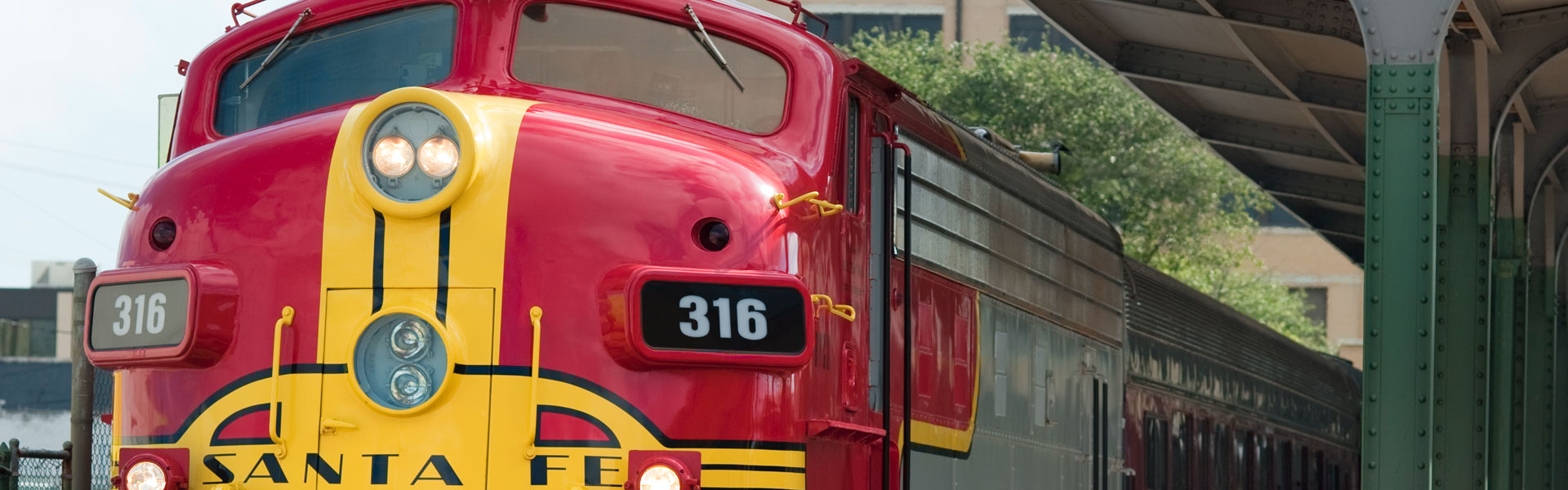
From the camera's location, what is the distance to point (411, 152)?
664 cm

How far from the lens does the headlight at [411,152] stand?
6.62 m

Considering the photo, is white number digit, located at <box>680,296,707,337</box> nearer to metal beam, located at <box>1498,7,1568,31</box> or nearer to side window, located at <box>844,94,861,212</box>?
side window, located at <box>844,94,861,212</box>

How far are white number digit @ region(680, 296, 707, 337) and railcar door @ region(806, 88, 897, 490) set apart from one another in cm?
66

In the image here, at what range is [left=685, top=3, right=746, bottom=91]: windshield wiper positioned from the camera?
7320 millimetres

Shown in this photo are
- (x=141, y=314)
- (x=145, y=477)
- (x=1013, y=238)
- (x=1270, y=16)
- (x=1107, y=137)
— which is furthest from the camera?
(x=1107, y=137)

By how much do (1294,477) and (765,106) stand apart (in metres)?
16.7

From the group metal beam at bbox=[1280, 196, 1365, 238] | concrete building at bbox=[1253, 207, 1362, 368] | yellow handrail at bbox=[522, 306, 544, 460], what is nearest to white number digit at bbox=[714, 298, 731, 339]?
yellow handrail at bbox=[522, 306, 544, 460]

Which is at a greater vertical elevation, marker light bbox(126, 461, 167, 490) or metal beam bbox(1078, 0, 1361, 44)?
metal beam bbox(1078, 0, 1361, 44)

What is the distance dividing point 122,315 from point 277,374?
28.1 inches

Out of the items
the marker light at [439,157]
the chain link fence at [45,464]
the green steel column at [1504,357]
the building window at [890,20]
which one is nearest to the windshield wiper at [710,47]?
the marker light at [439,157]

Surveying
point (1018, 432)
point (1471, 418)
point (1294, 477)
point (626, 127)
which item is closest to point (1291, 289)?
point (1294, 477)

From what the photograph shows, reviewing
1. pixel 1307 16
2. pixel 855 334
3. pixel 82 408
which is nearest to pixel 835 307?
pixel 855 334

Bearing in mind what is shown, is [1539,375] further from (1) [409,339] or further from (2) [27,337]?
(2) [27,337]

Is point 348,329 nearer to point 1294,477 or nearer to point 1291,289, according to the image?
point 1294,477
